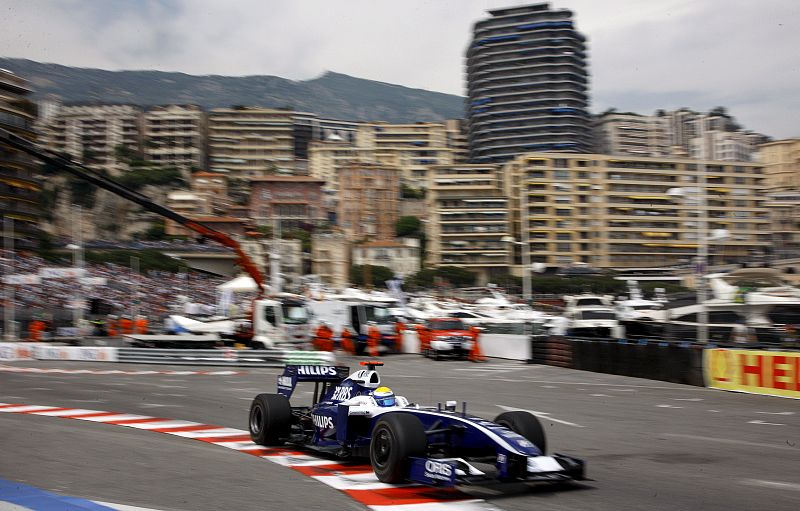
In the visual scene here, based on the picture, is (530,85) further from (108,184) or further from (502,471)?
(502,471)

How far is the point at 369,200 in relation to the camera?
15450 centimetres

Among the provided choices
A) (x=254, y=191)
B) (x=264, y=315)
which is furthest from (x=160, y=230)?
(x=264, y=315)

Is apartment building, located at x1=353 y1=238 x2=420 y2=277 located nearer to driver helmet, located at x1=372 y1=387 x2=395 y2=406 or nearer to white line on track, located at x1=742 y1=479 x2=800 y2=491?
driver helmet, located at x1=372 y1=387 x2=395 y2=406

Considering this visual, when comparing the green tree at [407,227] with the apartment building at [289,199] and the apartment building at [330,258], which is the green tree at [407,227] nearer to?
the apartment building at [289,199]

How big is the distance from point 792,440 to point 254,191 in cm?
14362

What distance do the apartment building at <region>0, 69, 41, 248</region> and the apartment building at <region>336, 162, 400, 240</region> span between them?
71911 mm

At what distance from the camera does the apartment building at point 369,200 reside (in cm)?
15112

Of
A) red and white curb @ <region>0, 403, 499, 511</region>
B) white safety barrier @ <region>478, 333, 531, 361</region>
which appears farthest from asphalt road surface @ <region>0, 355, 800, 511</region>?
white safety barrier @ <region>478, 333, 531, 361</region>

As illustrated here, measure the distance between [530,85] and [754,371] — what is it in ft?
570

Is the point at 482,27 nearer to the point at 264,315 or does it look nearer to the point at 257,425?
the point at 264,315

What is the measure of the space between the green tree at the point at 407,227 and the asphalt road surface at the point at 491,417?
132 metres

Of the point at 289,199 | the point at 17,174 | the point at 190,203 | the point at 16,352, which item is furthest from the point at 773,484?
the point at 289,199

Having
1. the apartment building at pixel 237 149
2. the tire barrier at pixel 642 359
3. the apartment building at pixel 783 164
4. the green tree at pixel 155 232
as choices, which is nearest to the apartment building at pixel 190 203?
the green tree at pixel 155 232

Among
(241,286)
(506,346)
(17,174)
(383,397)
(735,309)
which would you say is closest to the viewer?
(383,397)
